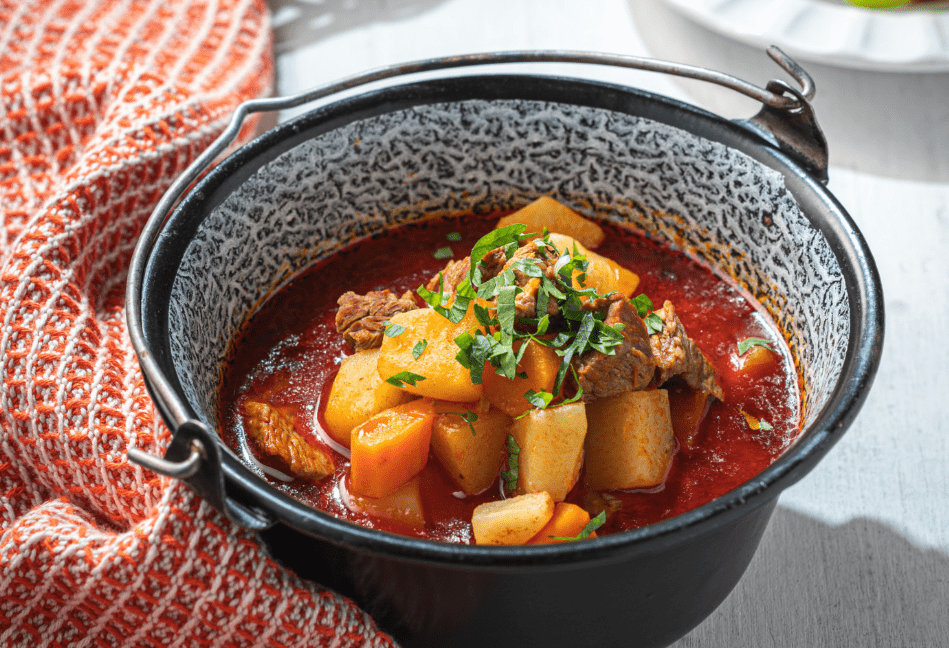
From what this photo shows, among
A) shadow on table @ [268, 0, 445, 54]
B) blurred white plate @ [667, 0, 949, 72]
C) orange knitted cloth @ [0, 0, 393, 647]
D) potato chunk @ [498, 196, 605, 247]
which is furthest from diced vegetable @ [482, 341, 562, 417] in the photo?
shadow on table @ [268, 0, 445, 54]

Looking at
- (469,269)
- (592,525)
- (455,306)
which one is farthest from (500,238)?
(592,525)

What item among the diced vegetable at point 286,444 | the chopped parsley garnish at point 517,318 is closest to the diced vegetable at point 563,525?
the chopped parsley garnish at point 517,318

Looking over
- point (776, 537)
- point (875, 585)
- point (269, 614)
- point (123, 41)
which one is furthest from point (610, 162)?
point (123, 41)

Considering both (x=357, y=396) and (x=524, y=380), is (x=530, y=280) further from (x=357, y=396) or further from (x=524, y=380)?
(x=357, y=396)

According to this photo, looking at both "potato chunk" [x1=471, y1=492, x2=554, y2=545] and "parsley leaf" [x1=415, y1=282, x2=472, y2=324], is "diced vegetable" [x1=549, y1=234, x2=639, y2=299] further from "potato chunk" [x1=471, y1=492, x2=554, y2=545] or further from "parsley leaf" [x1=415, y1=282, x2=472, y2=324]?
"potato chunk" [x1=471, y1=492, x2=554, y2=545]

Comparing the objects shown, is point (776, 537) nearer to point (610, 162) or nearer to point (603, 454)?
point (603, 454)
